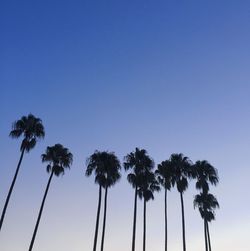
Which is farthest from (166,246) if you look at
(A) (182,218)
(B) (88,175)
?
(B) (88,175)

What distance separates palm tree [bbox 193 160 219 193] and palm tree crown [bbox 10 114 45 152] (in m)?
26.2

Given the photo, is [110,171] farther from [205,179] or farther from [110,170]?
[205,179]

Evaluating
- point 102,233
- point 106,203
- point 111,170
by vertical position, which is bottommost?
point 102,233

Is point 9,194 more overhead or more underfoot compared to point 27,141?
more underfoot

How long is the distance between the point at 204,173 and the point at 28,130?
97.6 ft

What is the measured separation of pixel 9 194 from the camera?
2117 inches

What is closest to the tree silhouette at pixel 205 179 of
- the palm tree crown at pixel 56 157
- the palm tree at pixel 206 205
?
the palm tree at pixel 206 205

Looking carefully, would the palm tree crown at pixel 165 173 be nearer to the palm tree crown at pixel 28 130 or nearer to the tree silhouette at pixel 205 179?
the tree silhouette at pixel 205 179

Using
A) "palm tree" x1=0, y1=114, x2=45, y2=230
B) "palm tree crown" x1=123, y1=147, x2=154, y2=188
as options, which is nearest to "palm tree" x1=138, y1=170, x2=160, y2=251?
"palm tree crown" x1=123, y1=147, x2=154, y2=188

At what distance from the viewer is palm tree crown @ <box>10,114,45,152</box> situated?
193 ft

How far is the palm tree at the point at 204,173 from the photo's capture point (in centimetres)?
6275

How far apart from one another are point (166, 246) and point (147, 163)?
14.7 metres

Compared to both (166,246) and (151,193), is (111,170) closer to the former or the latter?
(151,193)

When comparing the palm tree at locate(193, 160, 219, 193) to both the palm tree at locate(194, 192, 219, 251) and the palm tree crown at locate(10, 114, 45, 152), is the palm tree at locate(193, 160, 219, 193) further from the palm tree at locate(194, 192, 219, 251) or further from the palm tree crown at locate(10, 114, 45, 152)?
the palm tree crown at locate(10, 114, 45, 152)
